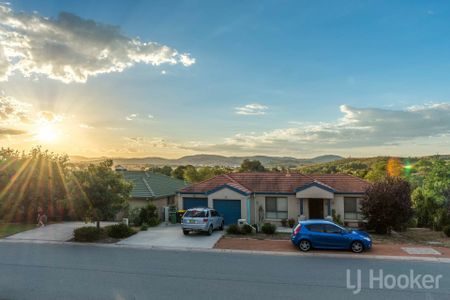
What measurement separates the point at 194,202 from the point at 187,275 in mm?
15374

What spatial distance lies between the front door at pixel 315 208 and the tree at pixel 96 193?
571 inches

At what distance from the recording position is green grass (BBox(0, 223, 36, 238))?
22.4 metres

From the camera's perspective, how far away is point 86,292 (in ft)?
34.0

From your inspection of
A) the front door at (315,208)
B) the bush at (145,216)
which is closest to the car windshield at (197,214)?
the bush at (145,216)

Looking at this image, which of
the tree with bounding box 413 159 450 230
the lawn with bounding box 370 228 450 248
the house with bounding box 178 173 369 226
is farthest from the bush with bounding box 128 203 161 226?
the tree with bounding box 413 159 450 230

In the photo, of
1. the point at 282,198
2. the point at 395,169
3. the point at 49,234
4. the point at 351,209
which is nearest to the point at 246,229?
the point at 282,198

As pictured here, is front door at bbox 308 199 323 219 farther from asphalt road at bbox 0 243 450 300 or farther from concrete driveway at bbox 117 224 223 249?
asphalt road at bbox 0 243 450 300

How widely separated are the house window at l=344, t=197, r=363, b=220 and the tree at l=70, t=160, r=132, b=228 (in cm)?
1661

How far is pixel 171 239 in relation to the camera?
19.9 metres

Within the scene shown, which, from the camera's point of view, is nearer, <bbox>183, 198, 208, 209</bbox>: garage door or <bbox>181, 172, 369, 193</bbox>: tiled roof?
<bbox>181, 172, 369, 193</bbox>: tiled roof

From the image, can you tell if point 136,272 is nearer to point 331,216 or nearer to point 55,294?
point 55,294

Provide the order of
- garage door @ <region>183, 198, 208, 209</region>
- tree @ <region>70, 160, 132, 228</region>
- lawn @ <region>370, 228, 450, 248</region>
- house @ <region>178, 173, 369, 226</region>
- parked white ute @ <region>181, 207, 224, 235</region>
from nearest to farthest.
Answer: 1. lawn @ <region>370, 228, 450, 248</region>
2. tree @ <region>70, 160, 132, 228</region>
3. parked white ute @ <region>181, 207, 224, 235</region>
4. house @ <region>178, 173, 369, 226</region>
5. garage door @ <region>183, 198, 208, 209</region>

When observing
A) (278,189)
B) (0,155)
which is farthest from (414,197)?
(0,155)

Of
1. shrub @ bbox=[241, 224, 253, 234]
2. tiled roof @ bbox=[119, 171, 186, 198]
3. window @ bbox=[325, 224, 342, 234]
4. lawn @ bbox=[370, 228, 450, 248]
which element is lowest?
lawn @ bbox=[370, 228, 450, 248]
